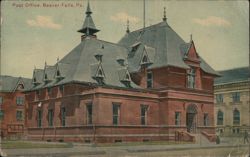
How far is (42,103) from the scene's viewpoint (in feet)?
94.3

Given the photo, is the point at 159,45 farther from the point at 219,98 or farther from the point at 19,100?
the point at 219,98

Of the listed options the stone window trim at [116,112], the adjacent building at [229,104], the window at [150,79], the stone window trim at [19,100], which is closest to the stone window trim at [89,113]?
the stone window trim at [116,112]

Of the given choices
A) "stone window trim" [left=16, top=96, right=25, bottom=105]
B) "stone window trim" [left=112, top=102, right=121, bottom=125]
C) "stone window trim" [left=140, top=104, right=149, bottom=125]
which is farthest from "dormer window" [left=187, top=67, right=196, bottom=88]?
"stone window trim" [left=16, top=96, right=25, bottom=105]

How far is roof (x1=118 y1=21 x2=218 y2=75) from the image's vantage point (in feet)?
96.7

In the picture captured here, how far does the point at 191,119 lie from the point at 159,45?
5488 mm

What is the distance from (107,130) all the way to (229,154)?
7250 millimetres

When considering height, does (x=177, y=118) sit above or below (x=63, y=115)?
below

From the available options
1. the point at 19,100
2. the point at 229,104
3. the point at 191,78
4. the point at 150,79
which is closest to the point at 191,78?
the point at 191,78

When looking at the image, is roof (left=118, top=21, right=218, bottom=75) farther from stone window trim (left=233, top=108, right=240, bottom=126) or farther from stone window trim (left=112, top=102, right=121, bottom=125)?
stone window trim (left=233, top=108, right=240, bottom=126)

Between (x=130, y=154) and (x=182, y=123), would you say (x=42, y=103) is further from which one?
(x=130, y=154)

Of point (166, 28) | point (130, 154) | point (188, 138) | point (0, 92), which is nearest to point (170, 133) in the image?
point (188, 138)

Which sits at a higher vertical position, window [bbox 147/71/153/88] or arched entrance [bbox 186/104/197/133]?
window [bbox 147/71/153/88]

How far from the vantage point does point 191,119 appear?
3117 centimetres

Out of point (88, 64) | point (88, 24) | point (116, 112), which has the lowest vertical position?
point (116, 112)
